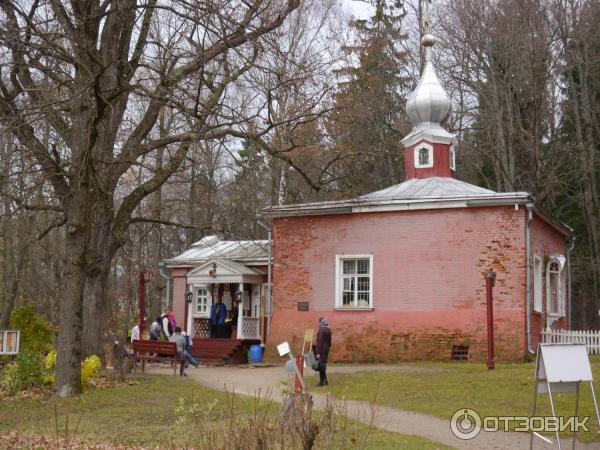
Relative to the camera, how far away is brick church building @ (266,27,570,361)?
21188 millimetres

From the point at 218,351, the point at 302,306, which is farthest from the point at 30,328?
the point at 302,306

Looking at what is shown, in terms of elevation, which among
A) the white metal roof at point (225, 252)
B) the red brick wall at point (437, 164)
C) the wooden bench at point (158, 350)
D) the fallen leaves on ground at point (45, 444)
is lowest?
the fallen leaves on ground at point (45, 444)

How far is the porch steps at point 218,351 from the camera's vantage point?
25.4 m

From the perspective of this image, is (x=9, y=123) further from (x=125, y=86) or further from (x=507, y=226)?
(x=507, y=226)

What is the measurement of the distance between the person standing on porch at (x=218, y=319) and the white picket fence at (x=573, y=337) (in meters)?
10.3

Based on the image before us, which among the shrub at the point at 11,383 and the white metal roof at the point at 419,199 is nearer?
the shrub at the point at 11,383

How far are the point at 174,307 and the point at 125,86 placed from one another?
17.4m

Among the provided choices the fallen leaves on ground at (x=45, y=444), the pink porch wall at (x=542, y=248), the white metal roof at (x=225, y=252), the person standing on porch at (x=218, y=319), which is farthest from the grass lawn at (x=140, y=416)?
the white metal roof at (x=225, y=252)

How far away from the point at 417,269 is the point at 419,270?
7cm

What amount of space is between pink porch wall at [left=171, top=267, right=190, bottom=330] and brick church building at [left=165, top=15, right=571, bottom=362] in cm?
404

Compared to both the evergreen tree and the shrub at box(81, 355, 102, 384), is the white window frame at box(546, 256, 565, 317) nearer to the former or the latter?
the evergreen tree

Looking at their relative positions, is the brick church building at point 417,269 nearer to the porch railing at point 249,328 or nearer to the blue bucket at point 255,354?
the porch railing at point 249,328

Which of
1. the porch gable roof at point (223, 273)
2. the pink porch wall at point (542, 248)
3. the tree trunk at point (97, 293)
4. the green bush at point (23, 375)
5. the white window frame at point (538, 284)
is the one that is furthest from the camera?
the porch gable roof at point (223, 273)

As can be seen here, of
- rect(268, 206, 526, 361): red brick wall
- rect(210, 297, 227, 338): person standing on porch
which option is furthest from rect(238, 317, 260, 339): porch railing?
rect(268, 206, 526, 361): red brick wall
